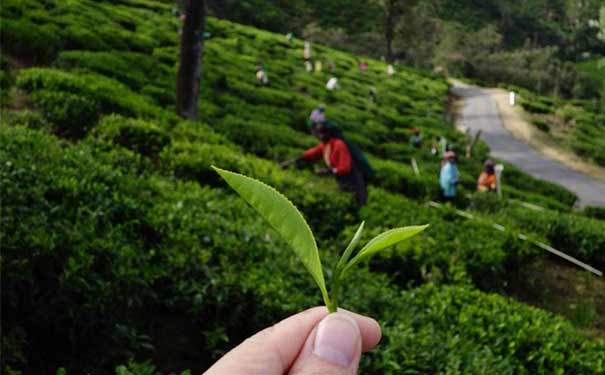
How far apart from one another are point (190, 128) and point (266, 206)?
6.96 meters

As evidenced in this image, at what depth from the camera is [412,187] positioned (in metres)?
10.6

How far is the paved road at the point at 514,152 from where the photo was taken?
1899 cm

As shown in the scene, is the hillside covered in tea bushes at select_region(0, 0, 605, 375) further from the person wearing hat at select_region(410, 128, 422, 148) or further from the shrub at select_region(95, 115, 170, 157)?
the person wearing hat at select_region(410, 128, 422, 148)

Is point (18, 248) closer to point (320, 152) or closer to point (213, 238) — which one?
point (213, 238)

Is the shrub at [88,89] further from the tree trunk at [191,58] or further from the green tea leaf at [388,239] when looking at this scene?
the green tea leaf at [388,239]

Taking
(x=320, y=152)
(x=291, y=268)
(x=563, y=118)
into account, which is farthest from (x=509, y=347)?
(x=563, y=118)

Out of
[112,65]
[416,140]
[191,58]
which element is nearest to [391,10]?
[416,140]

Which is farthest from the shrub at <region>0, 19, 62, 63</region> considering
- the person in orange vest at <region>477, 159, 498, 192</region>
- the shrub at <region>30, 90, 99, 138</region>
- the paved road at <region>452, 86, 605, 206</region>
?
the paved road at <region>452, 86, 605, 206</region>

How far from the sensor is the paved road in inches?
748

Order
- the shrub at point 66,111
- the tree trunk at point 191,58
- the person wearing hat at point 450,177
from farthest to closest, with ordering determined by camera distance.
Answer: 1. the person wearing hat at point 450,177
2. the tree trunk at point 191,58
3. the shrub at point 66,111

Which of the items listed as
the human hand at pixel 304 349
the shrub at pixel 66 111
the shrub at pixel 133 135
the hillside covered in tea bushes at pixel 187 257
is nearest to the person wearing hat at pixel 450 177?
the hillside covered in tea bushes at pixel 187 257

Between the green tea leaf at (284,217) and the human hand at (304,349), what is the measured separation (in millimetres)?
119

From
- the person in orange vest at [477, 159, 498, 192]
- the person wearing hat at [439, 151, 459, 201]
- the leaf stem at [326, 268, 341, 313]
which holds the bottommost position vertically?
the person in orange vest at [477, 159, 498, 192]

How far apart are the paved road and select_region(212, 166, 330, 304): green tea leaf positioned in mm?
16913
